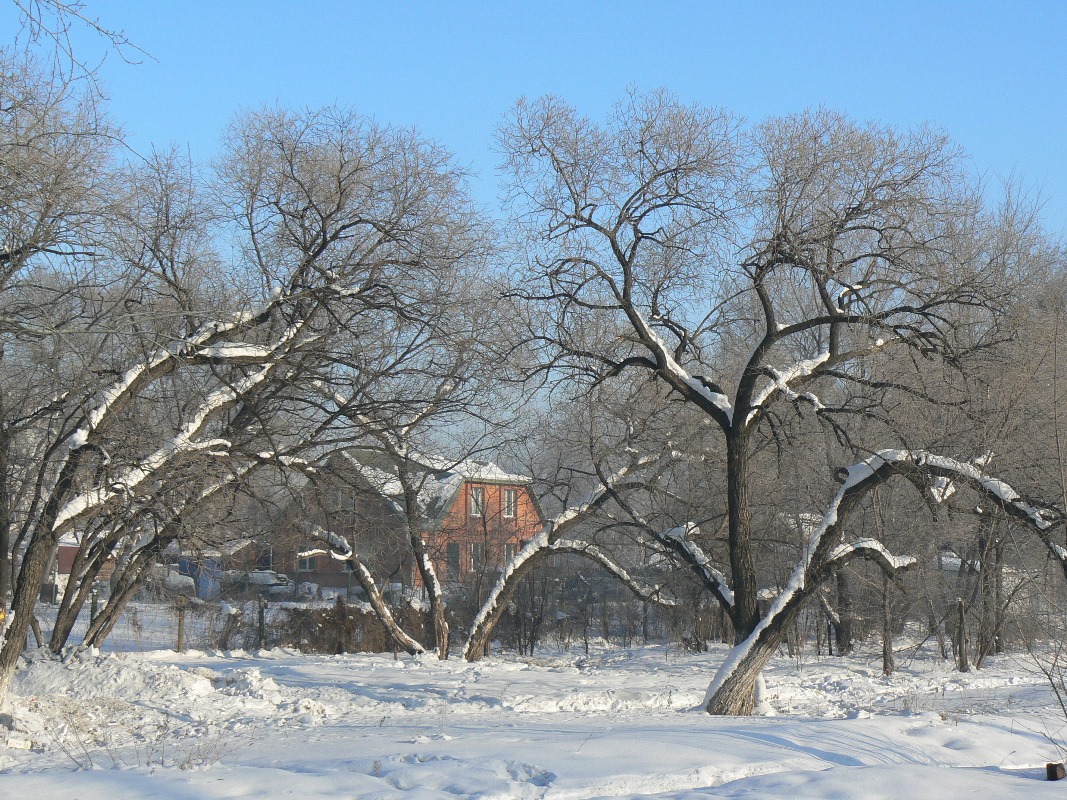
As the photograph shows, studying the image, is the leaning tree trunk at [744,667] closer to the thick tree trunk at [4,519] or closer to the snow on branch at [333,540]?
the snow on branch at [333,540]

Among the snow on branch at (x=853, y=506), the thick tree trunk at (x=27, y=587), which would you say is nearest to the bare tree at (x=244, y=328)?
the thick tree trunk at (x=27, y=587)

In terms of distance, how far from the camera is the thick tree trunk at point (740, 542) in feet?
46.9

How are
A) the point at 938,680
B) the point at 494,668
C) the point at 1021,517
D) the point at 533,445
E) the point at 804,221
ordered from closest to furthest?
1. the point at 1021,517
2. the point at 804,221
3. the point at 494,668
4. the point at 938,680
5. the point at 533,445

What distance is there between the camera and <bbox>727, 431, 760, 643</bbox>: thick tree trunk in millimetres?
14297

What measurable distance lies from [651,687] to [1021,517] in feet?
21.2

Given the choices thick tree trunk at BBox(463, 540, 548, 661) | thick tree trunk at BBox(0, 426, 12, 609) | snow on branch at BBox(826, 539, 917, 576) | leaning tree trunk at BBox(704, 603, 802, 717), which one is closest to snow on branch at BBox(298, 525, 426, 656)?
thick tree trunk at BBox(463, 540, 548, 661)

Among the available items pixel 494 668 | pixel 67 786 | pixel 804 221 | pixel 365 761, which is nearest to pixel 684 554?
pixel 494 668

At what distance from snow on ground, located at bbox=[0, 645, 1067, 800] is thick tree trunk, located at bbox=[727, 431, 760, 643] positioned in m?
1.68

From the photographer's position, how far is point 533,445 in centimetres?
2195

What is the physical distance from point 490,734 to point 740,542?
582 centimetres

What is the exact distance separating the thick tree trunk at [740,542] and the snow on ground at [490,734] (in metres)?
1.68

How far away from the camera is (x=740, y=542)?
1436cm

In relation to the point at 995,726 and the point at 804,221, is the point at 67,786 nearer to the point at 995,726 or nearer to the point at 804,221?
the point at 995,726

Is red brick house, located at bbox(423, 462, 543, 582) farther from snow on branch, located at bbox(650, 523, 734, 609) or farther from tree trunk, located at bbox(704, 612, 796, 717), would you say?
tree trunk, located at bbox(704, 612, 796, 717)
